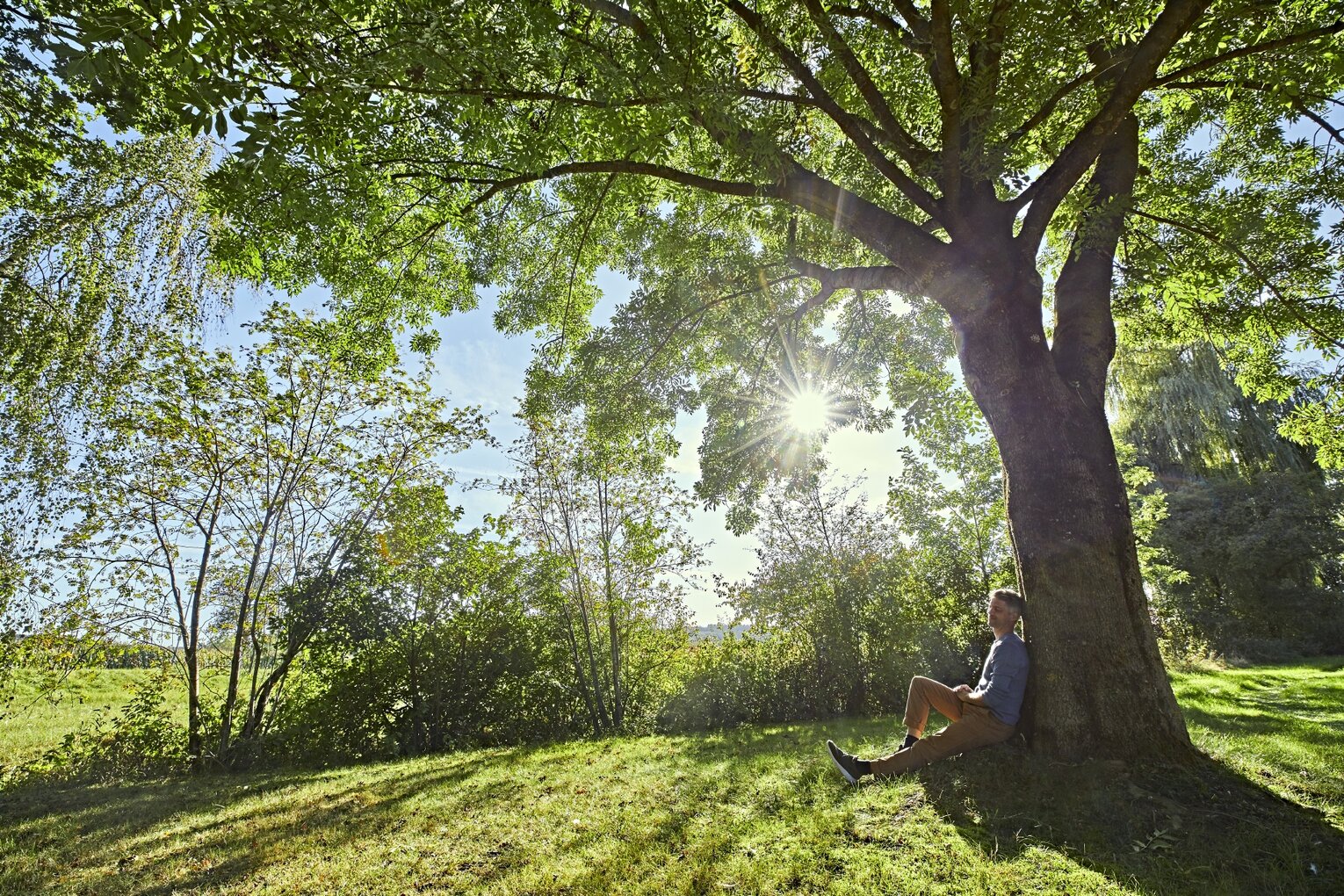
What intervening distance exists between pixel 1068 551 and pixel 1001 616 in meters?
0.82

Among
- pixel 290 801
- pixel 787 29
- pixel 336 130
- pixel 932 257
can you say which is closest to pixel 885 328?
pixel 932 257

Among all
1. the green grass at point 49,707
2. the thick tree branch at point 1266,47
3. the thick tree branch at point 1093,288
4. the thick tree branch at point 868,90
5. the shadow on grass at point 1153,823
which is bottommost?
the shadow on grass at point 1153,823

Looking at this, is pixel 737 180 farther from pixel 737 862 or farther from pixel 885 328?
pixel 737 862

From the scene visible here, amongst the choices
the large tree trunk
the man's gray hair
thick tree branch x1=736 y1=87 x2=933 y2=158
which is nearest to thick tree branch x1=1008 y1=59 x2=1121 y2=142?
thick tree branch x1=736 y1=87 x2=933 y2=158

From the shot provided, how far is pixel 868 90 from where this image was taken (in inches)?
174

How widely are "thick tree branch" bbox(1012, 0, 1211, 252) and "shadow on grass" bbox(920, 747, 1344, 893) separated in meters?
3.94

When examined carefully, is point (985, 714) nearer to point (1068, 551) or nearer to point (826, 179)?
point (1068, 551)

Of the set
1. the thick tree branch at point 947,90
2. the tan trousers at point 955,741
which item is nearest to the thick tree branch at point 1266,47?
the thick tree branch at point 947,90

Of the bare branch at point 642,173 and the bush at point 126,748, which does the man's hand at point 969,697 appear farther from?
the bush at point 126,748

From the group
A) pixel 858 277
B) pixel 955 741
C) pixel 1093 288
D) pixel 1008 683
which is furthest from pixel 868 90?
pixel 955 741

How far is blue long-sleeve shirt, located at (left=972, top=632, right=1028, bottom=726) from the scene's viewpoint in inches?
156

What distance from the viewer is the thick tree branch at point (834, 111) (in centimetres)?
401

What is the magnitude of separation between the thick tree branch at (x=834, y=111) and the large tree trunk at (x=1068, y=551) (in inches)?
45.1

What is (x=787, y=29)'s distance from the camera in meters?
4.52
